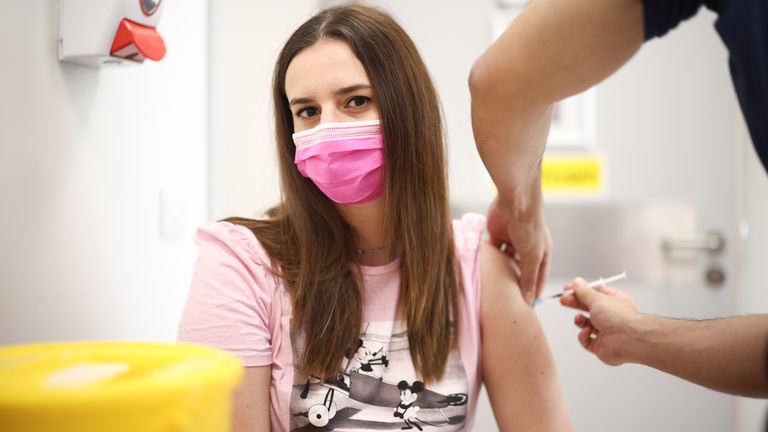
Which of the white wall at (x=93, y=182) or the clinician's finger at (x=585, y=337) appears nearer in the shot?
the white wall at (x=93, y=182)

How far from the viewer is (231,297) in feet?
3.79

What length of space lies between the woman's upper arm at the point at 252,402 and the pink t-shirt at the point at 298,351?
0.02 meters

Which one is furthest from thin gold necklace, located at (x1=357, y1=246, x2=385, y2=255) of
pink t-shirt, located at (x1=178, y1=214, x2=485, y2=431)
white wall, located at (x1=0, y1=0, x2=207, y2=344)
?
white wall, located at (x1=0, y1=0, x2=207, y2=344)

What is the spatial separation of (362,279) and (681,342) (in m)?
0.57

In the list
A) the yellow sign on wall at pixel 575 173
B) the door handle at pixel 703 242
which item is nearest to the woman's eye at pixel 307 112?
the yellow sign on wall at pixel 575 173

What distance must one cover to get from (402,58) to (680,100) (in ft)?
4.98

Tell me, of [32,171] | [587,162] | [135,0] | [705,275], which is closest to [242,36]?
[135,0]

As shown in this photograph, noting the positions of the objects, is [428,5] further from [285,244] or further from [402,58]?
[285,244]

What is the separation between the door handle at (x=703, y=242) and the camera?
2367mm

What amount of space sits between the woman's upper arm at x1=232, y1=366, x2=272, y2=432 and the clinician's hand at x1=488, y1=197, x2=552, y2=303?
1.76ft

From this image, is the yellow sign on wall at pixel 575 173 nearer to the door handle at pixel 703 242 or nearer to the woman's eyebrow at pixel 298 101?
the door handle at pixel 703 242

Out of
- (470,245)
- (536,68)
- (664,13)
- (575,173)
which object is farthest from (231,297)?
(575,173)

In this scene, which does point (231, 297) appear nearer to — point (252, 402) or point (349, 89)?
point (252, 402)

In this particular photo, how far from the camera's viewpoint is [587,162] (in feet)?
7.95
